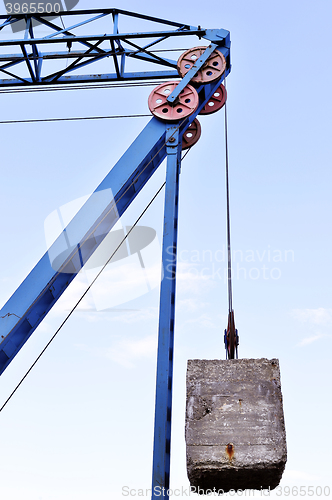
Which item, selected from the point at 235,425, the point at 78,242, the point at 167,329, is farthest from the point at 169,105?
the point at 235,425

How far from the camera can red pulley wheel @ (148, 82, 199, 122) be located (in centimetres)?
738

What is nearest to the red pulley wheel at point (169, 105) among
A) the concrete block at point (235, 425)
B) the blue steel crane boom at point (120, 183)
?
the blue steel crane boom at point (120, 183)

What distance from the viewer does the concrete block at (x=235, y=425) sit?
455 cm

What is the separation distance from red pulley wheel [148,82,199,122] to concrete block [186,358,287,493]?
3654 mm

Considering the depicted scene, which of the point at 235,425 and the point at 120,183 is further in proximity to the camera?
the point at 120,183

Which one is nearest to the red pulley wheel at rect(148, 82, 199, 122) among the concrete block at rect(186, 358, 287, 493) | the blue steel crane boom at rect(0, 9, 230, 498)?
the blue steel crane boom at rect(0, 9, 230, 498)

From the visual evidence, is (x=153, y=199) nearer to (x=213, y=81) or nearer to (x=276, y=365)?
(x=213, y=81)

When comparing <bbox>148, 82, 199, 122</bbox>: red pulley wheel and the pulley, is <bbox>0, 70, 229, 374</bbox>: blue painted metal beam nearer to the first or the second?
<bbox>148, 82, 199, 122</bbox>: red pulley wheel

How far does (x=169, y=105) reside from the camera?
24.4 ft

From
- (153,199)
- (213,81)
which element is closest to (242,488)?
(153,199)

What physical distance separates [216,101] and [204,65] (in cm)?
82

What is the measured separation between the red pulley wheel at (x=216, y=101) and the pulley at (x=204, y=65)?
2.28ft

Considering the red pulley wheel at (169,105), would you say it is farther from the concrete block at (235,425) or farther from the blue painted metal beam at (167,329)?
the concrete block at (235,425)

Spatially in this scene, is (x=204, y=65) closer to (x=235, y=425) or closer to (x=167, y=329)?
(x=167, y=329)
